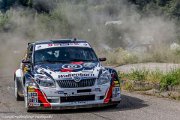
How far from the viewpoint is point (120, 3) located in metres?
38.6

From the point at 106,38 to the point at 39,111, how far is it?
2797 centimetres

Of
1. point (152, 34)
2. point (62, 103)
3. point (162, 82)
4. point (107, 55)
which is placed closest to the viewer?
point (62, 103)

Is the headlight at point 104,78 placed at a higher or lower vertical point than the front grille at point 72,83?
higher

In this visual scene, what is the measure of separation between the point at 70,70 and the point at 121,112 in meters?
1.57

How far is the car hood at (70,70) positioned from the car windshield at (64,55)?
0.57 m

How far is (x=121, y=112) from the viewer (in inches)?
480

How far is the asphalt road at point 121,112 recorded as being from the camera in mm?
11555

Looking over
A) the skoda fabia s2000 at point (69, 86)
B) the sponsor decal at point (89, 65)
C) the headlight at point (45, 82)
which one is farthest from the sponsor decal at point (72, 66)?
the headlight at point (45, 82)

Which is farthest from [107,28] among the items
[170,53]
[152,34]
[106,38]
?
[170,53]

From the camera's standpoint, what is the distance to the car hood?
40.6 ft

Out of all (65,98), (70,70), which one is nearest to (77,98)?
(65,98)

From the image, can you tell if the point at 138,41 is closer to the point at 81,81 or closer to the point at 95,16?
the point at 95,16

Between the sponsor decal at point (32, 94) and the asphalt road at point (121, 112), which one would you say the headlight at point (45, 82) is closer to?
the sponsor decal at point (32, 94)

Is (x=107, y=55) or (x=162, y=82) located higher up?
(x=107, y=55)
